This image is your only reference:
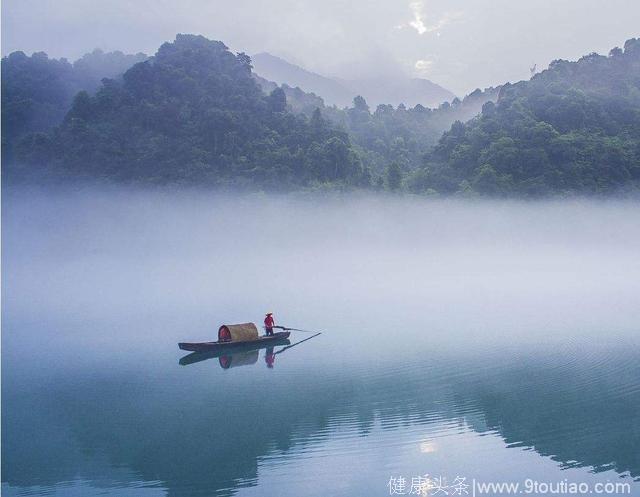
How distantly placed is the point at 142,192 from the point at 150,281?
16.5m

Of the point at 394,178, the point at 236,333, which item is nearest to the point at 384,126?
the point at 394,178

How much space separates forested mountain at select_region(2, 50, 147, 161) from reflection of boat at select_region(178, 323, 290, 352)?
39200 mm

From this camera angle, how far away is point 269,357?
46.8 ft

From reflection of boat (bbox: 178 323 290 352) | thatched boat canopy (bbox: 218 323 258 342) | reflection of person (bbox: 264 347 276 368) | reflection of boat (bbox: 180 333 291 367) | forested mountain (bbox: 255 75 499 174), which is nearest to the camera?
reflection of person (bbox: 264 347 276 368)

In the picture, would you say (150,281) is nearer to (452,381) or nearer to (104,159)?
(104,159)

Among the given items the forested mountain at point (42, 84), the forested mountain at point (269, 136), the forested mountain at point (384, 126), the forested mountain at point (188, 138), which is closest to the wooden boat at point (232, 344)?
the forested mountain at point (269, 136)

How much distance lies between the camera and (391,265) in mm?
36906

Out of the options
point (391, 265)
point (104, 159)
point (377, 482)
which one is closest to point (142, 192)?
point (104, 159)

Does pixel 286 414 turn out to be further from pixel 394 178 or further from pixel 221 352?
pixel 394 178

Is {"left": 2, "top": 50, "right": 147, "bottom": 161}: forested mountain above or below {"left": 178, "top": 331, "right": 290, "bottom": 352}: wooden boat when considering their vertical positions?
above

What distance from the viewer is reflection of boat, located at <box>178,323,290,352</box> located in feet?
45.0

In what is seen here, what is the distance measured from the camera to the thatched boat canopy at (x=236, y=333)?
14141mm

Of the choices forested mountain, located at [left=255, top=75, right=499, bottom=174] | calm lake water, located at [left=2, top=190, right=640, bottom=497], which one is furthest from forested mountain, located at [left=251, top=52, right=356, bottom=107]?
calm lake water, located at [left=2, top=190, right=640, bottom=497]

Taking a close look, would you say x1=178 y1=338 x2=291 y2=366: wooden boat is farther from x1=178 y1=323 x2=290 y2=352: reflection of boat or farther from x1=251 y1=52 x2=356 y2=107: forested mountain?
x1=251 y1=52 x2=356 y2=107: forested mountain
